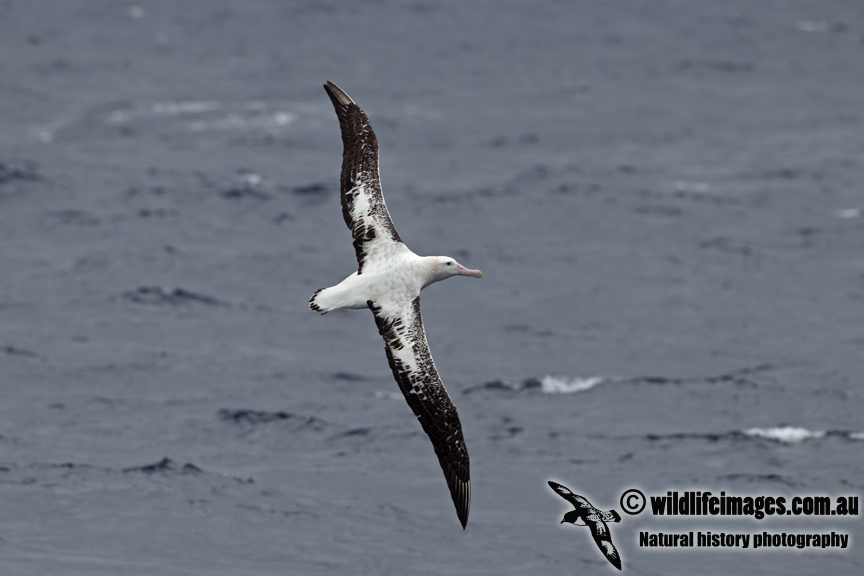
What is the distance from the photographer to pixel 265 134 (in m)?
56.8

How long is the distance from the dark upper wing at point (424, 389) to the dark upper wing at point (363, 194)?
3.57ft

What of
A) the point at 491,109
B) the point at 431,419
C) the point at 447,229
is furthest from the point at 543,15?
the point at 431,419

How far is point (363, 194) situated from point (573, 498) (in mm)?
10918

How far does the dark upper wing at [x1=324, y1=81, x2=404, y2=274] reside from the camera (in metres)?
21.1

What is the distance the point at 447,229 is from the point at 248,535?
20.5 meters

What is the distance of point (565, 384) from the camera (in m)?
37.4

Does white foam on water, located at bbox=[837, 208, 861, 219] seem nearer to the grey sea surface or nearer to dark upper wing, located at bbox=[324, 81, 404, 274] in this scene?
the grey sea surface

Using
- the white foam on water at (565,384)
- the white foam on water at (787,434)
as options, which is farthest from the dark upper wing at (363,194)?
the white foam on water at (787,434)

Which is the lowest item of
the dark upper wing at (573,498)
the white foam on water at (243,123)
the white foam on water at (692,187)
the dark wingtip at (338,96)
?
the dark upper wing at (573,498)

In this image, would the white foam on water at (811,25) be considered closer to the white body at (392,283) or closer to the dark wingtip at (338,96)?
the dark wingtip at (338,96)

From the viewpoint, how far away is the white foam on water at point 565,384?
37.1m

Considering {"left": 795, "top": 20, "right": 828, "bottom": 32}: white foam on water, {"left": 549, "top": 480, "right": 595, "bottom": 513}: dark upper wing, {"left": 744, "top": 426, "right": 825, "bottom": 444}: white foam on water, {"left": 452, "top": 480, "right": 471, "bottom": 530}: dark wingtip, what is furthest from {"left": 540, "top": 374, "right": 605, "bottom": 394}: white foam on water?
{"left": 795, "top": 20, "right": 828, "bottom": 32}: white foam on water

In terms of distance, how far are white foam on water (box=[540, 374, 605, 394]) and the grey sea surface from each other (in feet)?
0.35

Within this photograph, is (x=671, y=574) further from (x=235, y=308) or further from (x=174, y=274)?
(x=174, y=274)
